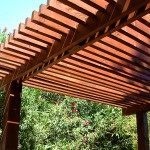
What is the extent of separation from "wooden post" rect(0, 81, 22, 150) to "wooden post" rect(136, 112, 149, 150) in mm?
2829

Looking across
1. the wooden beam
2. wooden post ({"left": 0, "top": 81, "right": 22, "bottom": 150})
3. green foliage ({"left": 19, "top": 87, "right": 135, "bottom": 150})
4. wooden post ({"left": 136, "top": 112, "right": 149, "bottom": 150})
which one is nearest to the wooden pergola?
wooden post ({"left": 0, "top": 81, "right": 22, "bottom": 150})

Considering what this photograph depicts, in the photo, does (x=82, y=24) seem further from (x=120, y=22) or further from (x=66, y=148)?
(x=66, y=148)

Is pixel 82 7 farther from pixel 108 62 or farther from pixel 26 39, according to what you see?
pixel 108 62

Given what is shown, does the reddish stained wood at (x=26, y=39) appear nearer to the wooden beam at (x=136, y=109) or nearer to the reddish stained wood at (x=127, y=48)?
the reddish stained wood at (x=127, y=48)

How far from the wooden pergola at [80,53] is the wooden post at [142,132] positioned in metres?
0.46

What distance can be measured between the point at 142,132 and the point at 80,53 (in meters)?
3.05

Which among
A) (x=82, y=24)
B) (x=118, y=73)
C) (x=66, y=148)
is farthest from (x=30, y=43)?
(x=66, y=148)

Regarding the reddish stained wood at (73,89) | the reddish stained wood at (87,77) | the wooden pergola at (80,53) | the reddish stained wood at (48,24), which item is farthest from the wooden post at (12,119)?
the reddish stained wood at (48,24)

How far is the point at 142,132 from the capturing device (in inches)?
238

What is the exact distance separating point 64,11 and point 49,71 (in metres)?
1.78

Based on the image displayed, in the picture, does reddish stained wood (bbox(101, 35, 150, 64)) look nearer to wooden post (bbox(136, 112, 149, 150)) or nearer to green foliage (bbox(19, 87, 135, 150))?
wooden post (bbox(136, 112, 149, 150))

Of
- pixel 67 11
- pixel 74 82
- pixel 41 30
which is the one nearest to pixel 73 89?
pixel 74 82

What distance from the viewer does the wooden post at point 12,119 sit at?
4125mm

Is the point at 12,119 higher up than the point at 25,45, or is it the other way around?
the point at 25,45
